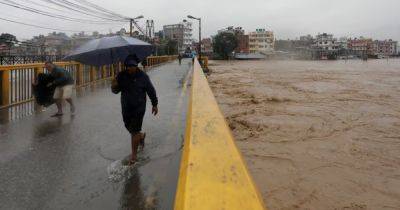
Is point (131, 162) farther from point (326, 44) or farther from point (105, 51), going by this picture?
point (326, 44)

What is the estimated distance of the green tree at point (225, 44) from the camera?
349ft

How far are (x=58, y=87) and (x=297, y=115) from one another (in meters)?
6.86

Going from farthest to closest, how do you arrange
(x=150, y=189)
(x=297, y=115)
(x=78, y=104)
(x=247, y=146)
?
(x=297, y=115), (x=78, y=104), (x=247, y=146), (x=150, y=189)

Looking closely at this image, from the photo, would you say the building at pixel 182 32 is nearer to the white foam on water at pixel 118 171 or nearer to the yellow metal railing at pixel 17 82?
the yellow metal railing at pixel 17 82

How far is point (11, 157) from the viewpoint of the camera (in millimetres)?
5895

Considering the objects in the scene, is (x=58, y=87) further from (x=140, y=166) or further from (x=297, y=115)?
(x=297, y=115)

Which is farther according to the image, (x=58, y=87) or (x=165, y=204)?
(x=58, y=87)

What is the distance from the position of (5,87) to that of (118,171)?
22.8ft

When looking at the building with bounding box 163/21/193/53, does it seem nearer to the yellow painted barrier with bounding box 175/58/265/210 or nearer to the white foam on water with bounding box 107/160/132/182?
the white foam on water with bounding box 107/160/132/182

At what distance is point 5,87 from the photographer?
10.8 m

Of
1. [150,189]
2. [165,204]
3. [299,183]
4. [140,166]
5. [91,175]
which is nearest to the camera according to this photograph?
[165,204]

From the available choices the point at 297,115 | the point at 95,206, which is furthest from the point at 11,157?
the point at 297,115

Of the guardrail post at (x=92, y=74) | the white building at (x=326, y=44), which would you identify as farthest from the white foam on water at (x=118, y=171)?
the white building at (x=326, y=44)

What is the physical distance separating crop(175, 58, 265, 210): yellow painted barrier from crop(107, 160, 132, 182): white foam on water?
5.89ft
